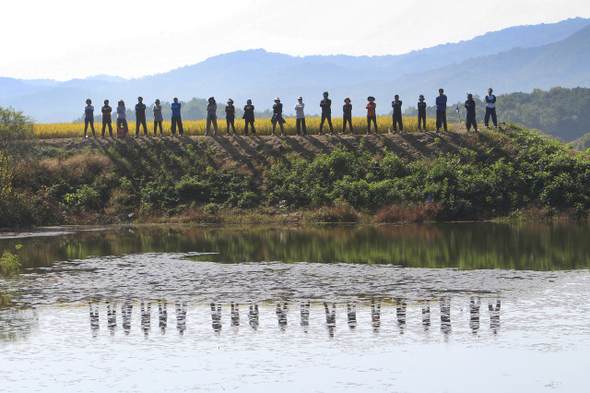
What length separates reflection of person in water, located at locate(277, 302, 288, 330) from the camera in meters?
11.8

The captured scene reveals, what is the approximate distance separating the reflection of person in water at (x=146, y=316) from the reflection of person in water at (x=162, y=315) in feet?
0.59

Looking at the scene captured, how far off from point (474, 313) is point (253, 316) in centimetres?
401

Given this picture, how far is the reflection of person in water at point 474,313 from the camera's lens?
36.8 feet

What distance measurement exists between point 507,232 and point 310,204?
1072 centimetres

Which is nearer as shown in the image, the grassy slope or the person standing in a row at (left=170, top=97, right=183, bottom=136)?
the grassy slope

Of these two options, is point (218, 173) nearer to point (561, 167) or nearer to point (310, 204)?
point (310, 204)

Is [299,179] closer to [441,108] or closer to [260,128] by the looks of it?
[260,128]

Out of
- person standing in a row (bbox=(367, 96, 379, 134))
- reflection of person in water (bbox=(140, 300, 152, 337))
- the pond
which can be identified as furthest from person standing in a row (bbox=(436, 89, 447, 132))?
reflection of person in water (bbox=(140, 300, 152, 337))

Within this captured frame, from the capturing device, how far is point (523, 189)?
107 ft

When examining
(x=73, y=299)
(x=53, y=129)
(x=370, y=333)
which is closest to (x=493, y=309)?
(x=370, y=333)

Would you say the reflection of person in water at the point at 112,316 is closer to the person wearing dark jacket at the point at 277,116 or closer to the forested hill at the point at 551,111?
the person wearing dark jacket at the point at 277,116

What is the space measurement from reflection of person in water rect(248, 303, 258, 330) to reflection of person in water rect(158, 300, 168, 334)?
1512 mm

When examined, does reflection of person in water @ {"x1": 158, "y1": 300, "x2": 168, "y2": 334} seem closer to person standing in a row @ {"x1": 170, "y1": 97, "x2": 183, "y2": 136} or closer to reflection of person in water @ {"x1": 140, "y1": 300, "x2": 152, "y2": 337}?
reflection of person in water @ {"x1": 140, "y1": 300, "x2": 152, "y2": 337}

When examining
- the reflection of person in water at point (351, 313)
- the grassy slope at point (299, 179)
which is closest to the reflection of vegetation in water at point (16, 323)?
the reflection of person in water at point (351, 313)
